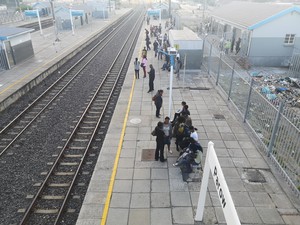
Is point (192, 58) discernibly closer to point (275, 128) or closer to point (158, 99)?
point (158, 99)

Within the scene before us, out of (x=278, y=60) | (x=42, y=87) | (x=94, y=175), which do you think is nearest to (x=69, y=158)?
(x=94, y=175)

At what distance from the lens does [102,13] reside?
5703 centimetres

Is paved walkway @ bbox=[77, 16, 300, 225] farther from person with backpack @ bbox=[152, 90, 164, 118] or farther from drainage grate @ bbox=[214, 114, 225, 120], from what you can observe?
person with backpack @ bbox=[152, 90, 164, 118]

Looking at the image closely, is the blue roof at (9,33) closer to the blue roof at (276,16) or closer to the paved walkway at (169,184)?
the paved walkway at (169,184)

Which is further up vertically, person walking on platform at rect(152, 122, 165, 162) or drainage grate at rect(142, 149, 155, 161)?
person walking on platform at rect(152, 122, 165, 162)

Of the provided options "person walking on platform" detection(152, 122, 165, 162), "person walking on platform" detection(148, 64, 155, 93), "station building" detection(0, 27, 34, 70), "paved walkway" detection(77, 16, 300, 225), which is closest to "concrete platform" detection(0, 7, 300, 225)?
"paved walkway" detection(77, 16, 300, 225)

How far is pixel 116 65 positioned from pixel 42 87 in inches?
273

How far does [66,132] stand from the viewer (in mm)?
11133

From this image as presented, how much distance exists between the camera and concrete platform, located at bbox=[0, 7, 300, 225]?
6820mm

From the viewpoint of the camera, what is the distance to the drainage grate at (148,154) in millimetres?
9211

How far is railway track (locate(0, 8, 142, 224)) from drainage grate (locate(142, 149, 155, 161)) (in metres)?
1.81

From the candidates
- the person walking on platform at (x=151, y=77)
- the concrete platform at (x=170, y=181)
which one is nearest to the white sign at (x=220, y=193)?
the concrete platform at (x=170, y=181)

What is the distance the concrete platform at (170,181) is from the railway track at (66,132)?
2.07 feet

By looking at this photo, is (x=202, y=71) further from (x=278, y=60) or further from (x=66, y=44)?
(x=66, y=44)
